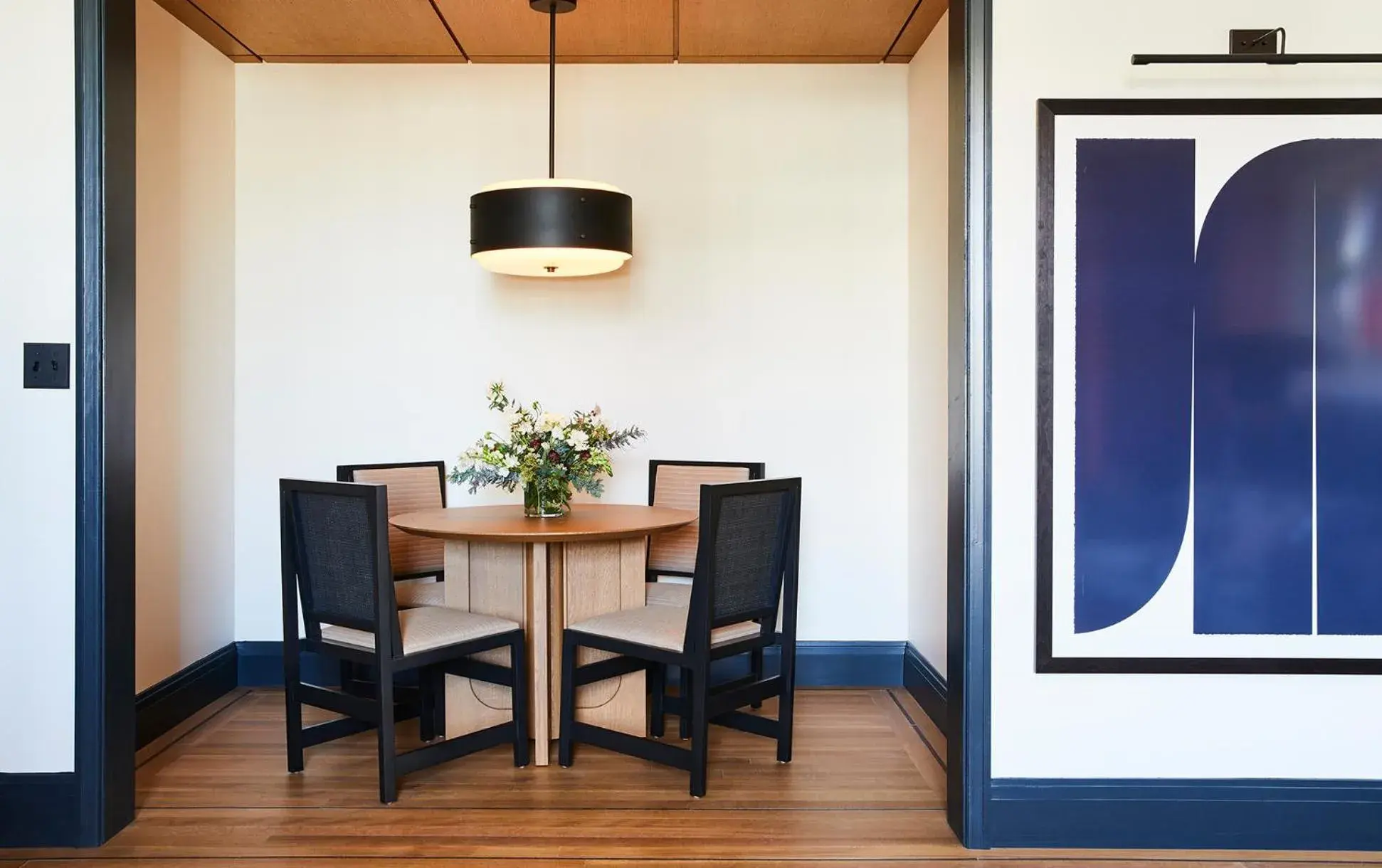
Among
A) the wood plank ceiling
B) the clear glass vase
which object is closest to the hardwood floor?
the clear glass vase

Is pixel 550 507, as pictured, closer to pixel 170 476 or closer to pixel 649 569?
pixel 649 569

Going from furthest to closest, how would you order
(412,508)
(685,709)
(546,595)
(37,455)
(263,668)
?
(263,668)
(412,508)
(685,709)
(546,595)
(37,455)

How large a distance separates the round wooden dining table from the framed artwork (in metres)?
1.48

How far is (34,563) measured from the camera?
2654mm

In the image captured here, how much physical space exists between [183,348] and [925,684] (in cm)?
321

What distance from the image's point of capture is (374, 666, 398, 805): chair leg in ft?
9.53

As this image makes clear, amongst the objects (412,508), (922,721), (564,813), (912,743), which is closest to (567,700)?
(564,813)

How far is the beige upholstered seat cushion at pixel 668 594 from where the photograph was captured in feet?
11.9

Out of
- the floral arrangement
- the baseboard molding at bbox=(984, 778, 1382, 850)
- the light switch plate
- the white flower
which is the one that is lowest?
the baseboard molding at bbox=(984, 778, 1382, 850)

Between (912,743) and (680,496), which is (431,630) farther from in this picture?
(912,743)

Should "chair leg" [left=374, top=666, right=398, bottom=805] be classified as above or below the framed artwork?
below

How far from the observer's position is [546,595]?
11.0 ft

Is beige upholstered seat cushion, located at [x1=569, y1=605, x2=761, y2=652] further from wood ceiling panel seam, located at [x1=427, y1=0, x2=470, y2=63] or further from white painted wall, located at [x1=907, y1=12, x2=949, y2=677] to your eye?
wood ceiling panel seam, located at [x1=427, y1=0, x2=470, y2=63]

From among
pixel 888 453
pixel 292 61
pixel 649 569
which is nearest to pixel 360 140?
pixel 292 61
